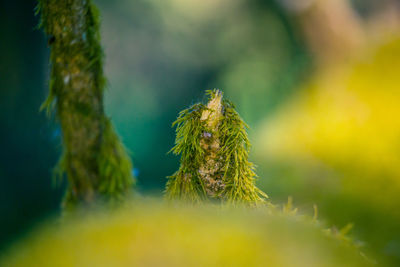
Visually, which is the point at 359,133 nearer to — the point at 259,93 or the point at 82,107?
the point at 82,107

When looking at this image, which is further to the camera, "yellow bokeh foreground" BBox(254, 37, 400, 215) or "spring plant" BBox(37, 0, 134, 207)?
"yellow bokeh foreground" BBox(254, 37, 400, 215)

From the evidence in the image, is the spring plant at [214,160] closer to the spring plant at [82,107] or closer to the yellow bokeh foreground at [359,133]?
the spring plant at [82,107]

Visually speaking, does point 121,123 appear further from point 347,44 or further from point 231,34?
point 347,44

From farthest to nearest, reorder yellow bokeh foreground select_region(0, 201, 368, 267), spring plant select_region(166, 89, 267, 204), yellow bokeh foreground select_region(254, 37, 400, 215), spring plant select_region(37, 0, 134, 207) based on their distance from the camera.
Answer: yellow bokeh foreground select_region(254, 37, 400, 215), spring plant select_region(166, 89, 267, 204), spring plant select_region(37, 0, 134, 207), yellow bokeh foreground select_region(0, 201, 368, 267)

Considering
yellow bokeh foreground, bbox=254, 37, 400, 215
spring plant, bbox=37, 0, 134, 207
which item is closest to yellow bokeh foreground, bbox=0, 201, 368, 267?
spring plant, bbox=37, 0, 134, 207

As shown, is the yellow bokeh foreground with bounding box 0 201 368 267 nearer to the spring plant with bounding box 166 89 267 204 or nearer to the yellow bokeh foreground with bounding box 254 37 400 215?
the spring plant with bounding box 166 89 267 204

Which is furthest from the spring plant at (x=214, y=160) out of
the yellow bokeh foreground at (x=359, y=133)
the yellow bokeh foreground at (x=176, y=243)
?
the yellow bokeh foreground at (x=359, y=133)
